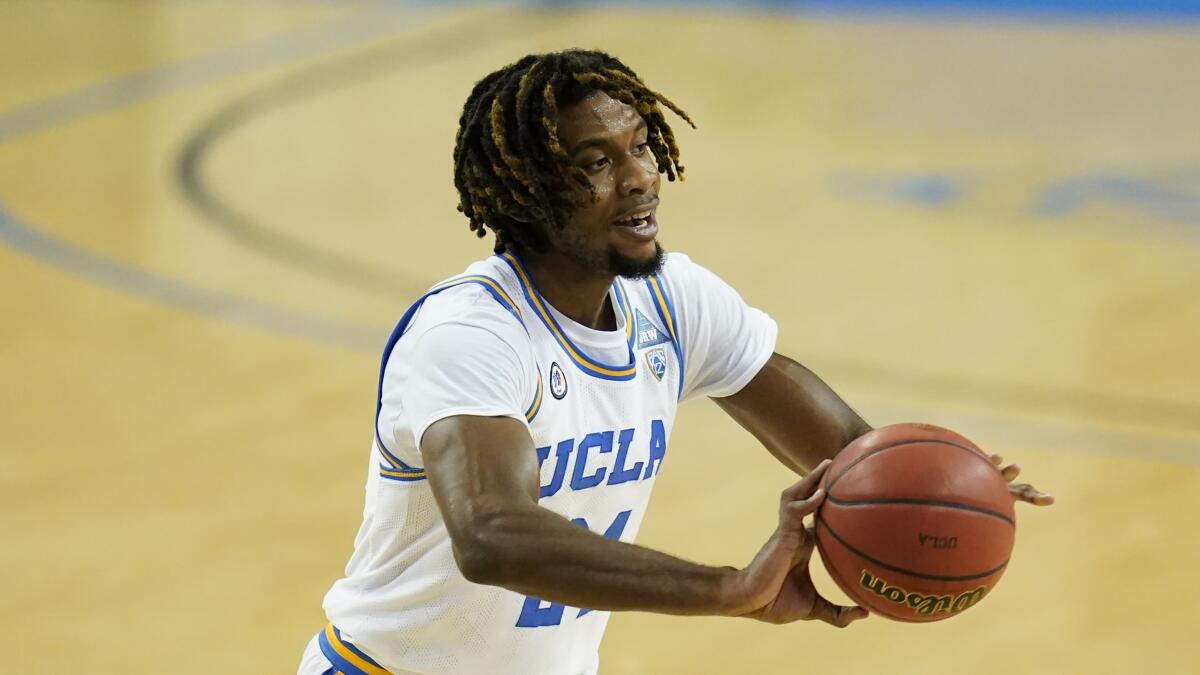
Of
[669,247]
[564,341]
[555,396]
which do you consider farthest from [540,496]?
[669,247]

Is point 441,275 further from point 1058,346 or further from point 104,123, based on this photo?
point 104,123

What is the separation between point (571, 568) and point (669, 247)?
7434 millimetres

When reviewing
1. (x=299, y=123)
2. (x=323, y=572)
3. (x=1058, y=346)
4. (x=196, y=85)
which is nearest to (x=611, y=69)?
(x=323, y=572)

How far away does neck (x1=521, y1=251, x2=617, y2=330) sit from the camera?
3.87 meters

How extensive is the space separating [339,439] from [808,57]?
8.66 metres

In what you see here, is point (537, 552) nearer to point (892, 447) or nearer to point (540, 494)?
point (540, 494)

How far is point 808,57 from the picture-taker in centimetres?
1573

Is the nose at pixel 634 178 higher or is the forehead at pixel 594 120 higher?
the forehead at pixel 594 120

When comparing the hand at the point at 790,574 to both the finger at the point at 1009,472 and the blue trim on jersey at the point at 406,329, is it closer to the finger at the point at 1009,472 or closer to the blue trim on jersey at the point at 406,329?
the finger at the point at 1009,472

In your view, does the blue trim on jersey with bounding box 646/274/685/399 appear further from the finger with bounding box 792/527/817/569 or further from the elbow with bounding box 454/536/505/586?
the elbow with bounding box 454/536/505/586

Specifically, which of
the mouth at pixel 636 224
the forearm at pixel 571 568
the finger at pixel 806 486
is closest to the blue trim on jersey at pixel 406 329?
the mouth at pixel 636 224

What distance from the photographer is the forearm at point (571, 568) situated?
3.17 meters

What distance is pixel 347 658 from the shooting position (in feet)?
13.4

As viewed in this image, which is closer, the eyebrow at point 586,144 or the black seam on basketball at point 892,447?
the black seam on basketball at point 892,447
